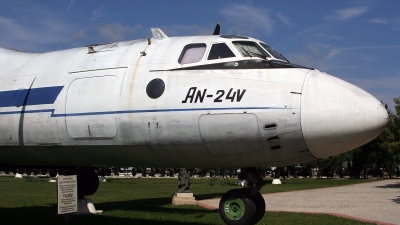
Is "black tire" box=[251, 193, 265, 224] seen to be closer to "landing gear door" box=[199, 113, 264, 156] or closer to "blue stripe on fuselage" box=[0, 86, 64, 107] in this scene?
"landing gear door" box=[199, 113, 264, 156]

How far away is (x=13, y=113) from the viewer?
972cm

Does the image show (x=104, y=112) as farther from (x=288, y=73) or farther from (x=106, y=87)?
(x=288, y=73)

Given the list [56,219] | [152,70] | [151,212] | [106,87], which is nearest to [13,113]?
[106,87]

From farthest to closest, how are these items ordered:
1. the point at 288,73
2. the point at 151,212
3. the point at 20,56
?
the point at 151,212 → the point at 20,56 → the point at 288,73

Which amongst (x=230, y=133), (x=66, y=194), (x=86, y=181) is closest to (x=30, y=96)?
(x=66, y=194)

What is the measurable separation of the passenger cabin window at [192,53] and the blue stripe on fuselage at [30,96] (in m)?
2.51

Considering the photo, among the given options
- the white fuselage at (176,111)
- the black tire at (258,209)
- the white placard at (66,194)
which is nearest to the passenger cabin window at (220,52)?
the white fuselage at (176,111)

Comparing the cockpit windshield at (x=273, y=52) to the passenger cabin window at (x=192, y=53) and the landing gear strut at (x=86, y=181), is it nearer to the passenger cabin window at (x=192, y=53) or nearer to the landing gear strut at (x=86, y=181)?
the passenger cabin window at (x=192, y=53)

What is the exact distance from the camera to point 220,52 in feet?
27.8

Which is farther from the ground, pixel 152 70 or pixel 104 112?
pixel 152 70

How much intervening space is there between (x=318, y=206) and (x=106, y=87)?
1623 cm

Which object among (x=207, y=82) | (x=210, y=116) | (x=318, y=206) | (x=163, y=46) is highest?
(x=163, y=46)

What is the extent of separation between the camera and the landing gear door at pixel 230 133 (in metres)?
7.60

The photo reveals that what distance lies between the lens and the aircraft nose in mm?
7195
